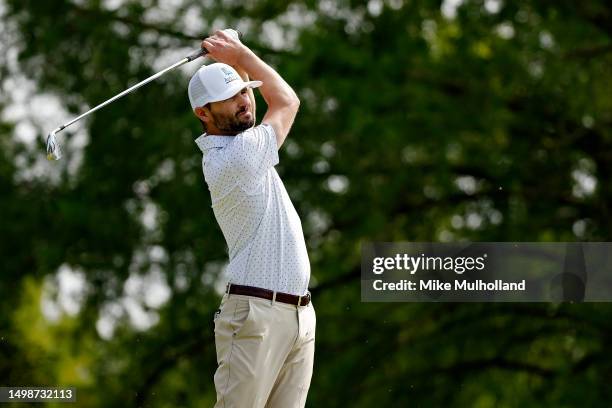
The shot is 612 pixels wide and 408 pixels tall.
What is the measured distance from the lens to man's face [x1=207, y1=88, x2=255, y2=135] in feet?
12.8

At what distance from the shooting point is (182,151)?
9.87 metres

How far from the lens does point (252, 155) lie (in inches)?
149

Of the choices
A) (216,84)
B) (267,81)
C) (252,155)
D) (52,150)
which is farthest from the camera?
(52,150)

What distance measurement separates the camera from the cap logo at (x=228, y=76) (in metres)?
3.91

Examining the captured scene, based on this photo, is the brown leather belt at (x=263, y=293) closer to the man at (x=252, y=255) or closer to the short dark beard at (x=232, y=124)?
the man at (x=252, y=255)

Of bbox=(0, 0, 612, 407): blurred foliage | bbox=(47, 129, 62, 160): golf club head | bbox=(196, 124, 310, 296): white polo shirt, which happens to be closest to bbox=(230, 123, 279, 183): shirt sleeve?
bbox=(196, 124, 310, 296): white polo shirt

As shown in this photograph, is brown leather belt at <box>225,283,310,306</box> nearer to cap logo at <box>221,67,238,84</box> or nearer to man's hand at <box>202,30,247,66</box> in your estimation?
cap logo at <box>221,67,238,84</box>

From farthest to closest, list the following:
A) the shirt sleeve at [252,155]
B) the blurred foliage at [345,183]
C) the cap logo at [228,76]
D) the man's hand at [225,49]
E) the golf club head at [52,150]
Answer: the blurred foliage at [345,183]
the golf club head at [52,150]
the man's hand at [225,49]
the cap logo at [228,76]
the shirt sleeve at [252,155]

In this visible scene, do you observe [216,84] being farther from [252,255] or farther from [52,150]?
[52,150]

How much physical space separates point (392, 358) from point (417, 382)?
47 cm

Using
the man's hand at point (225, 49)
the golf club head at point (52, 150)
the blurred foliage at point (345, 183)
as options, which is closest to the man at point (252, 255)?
the man's hand at point (225, 49)

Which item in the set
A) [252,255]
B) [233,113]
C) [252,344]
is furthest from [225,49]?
[252,344]

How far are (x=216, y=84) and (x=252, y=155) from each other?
25cm

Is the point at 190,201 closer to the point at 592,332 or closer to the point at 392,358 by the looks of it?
the point at 392,358
